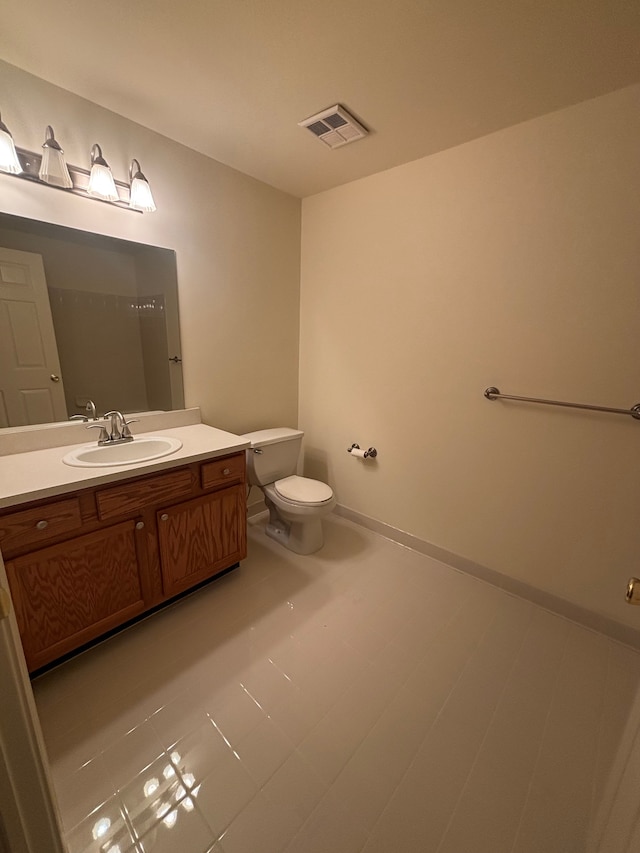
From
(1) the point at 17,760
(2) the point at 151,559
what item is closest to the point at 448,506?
(2) the point at 151,559

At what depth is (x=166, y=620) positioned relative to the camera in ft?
5.17

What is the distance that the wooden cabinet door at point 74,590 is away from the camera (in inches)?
45.3

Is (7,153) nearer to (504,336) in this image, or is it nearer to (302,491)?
(302,491)

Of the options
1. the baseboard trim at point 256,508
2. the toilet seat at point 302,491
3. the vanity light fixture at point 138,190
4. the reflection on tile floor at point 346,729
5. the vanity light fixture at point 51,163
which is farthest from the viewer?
the baseboard trim at point 256,508

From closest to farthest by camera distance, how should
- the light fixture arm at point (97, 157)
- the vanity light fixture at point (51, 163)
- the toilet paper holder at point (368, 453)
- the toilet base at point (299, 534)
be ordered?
1. the vanity light fixture at point (51, 163)
2. the light fixture arm at point (97, 157)
3. the toilet base at point (299, 534)
4. the toilet paper holder at point (368, 453)

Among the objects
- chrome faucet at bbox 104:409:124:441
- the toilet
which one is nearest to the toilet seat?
the toilet

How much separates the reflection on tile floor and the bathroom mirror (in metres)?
1.07

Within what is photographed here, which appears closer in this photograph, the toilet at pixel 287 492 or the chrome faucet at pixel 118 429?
the chrome faucet at pixel 118 429

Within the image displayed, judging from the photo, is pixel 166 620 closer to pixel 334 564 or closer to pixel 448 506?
pixel 334 564

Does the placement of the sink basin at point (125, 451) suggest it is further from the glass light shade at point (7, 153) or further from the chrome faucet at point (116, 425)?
the glass light shade at point (7, 153)

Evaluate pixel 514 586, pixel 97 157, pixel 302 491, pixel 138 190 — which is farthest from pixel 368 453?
pixel 97 157

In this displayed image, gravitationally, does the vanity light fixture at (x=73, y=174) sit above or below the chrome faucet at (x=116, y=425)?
above

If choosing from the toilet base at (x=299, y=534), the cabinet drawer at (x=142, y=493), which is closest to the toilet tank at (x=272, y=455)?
the toilet base at (x=299, y=534)

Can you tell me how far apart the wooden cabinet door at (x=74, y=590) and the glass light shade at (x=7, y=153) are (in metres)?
1.35
